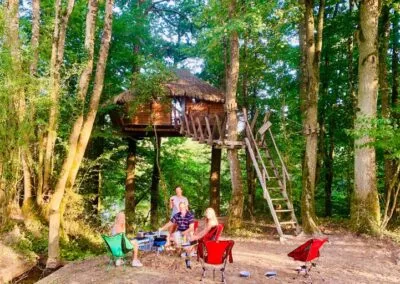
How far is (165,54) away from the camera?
1933 centimetres

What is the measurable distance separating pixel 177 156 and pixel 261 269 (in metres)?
12.2

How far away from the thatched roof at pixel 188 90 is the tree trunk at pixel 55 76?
380cm

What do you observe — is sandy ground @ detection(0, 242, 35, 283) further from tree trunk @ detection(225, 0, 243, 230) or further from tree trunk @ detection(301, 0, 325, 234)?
tree trunk @ detection(301, 0, 325, 234)

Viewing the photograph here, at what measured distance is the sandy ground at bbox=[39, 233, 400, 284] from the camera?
226 inches

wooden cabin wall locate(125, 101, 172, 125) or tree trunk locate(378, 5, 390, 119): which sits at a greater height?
tree trunk locate(378, 5, 390, 119)

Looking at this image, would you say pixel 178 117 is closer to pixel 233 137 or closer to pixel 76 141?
pixel 233 137

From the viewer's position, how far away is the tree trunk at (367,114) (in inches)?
378

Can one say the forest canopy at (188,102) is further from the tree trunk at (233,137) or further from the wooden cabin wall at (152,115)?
the wooden cabin wall at (152,115)

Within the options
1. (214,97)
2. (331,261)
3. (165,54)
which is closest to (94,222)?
(214,97)

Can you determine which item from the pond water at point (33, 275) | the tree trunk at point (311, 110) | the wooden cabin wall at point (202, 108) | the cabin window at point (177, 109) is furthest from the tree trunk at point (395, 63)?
the pond water at point (33, 275)

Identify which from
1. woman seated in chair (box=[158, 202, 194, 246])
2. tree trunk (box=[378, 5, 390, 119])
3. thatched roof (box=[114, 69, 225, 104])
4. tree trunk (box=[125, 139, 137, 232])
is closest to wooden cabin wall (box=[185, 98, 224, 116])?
thatched roof (box=[114, 69, 225, 104])

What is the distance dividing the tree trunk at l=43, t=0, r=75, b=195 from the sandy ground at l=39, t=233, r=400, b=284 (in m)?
3.10

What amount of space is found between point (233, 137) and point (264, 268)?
4916 mm

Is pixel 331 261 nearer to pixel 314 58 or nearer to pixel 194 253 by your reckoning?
pixel 194 253
